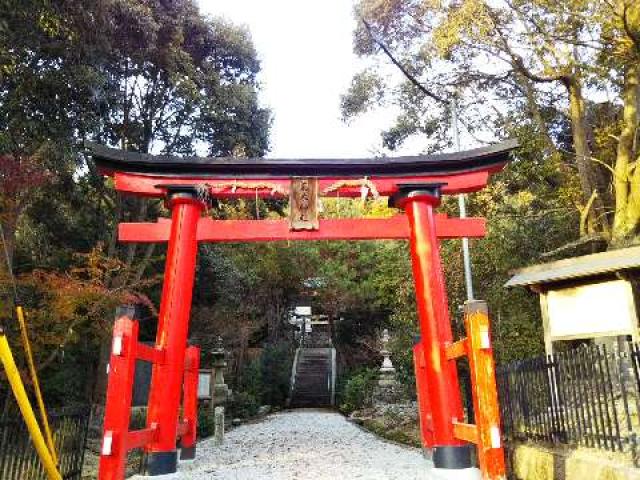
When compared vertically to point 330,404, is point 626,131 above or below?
above

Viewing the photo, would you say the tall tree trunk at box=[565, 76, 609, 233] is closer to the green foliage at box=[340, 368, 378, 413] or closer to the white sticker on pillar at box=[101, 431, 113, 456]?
the green foliage at box=[340, 368, 378, 413]

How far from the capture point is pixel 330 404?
21.4 metres

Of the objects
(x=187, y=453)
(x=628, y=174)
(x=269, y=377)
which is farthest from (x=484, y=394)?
(x=269, y=377)

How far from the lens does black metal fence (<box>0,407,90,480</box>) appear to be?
514 cm

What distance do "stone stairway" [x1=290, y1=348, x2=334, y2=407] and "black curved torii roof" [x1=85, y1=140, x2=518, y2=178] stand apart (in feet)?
51.4

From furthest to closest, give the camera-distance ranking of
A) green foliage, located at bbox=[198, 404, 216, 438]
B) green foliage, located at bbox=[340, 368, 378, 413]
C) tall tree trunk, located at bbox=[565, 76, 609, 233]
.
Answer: green foliage, located at bbox=[340, 368, 378, 413]
green foliage, located at bbox=[198, 404, 216, 438]
tall tree trunk, located at bbox=[565, 76, 609, 233]

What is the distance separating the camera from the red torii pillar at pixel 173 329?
256 inches

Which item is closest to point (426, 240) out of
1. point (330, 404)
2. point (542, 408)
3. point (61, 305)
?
point (542, 408)

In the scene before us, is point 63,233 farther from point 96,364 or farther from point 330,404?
point 330,404

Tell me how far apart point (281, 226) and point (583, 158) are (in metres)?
7.64

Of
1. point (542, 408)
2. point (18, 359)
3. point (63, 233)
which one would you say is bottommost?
point (542, 408)

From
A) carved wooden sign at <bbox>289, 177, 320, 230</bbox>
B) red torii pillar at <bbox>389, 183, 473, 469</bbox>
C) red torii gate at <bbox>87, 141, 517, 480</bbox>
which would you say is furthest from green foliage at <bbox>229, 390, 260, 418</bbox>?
carved wooden sign at <bbox>289, 177, 320, 230</bbox>

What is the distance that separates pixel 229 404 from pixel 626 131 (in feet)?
44.6

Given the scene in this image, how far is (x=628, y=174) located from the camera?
1048cm
